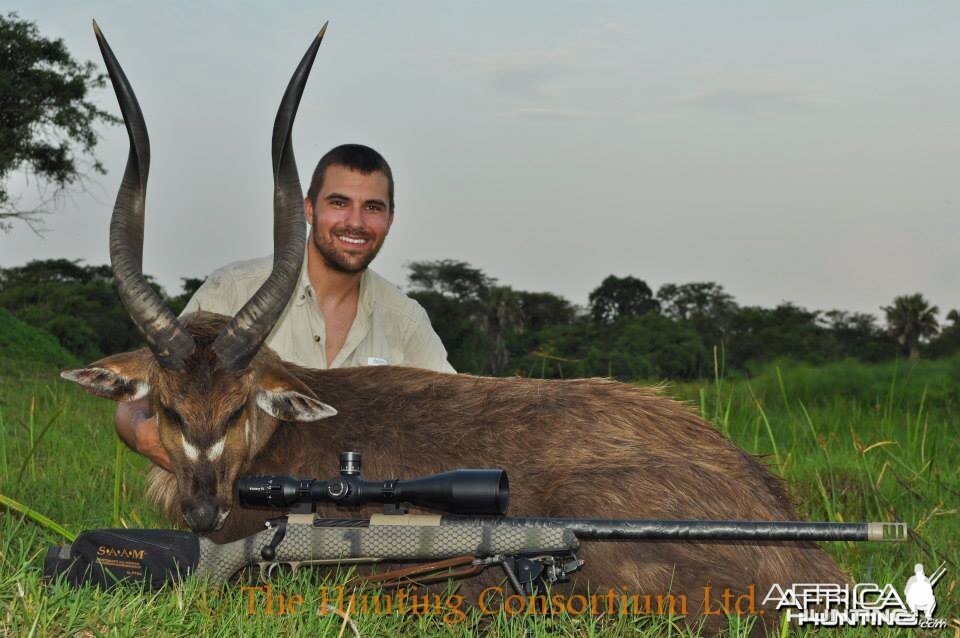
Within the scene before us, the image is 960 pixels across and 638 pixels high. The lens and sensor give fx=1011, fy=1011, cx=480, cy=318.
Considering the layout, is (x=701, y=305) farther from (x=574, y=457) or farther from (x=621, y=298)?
(x=574, y=457)

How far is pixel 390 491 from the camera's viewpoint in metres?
4.29

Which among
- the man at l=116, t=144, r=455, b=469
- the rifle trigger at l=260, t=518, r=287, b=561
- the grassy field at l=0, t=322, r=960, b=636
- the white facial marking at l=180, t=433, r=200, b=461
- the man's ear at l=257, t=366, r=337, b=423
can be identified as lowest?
the grassy field at l=0, t=322, r=960, b=636

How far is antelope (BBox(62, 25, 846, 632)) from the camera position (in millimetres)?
4941

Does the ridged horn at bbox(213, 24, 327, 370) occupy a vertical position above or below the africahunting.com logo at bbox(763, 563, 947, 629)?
above

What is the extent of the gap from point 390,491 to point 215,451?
1.17m

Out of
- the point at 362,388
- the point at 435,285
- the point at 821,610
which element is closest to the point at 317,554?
the point at 362,388

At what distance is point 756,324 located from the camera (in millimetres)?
50500

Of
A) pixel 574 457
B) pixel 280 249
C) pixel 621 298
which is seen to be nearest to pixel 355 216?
pixel 280 249

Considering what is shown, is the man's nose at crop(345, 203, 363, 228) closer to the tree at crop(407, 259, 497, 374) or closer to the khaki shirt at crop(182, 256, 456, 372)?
the khaki shirt at crop(182, 256, 456, 372)

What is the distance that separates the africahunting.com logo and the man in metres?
3.42

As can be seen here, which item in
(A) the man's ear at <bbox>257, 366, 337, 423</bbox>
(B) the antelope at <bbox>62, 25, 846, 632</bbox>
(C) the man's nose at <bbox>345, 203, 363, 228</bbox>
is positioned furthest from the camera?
(C) the man's nose at <bbox>345, 203, 363, 228</bbox>

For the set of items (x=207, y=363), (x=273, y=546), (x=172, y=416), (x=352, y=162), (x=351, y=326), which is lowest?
(x=273, y=546)

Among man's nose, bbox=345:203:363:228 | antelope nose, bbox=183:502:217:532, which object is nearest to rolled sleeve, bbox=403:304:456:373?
man's nose, bbox=345:203:363:228

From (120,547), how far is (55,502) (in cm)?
404
